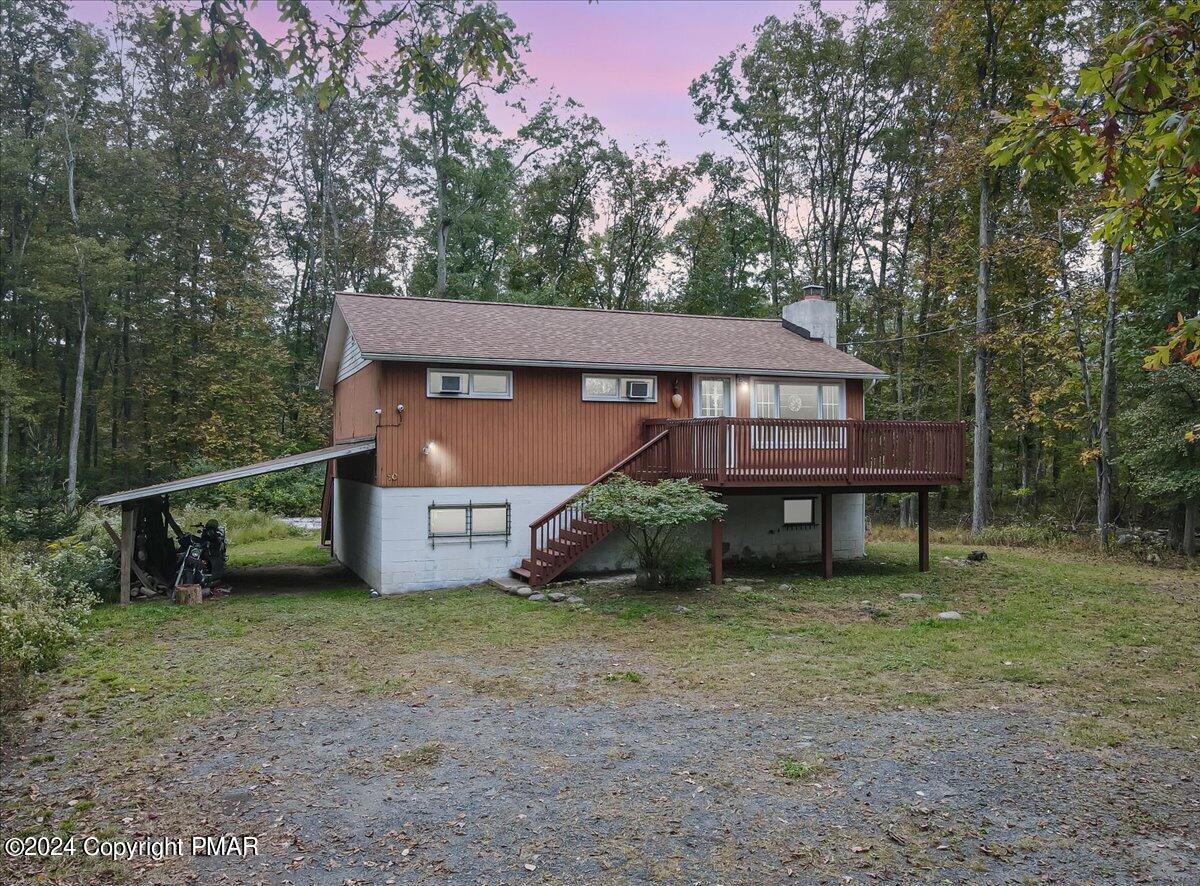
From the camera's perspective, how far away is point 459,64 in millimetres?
5582

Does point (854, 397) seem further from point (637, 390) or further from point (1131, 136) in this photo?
point (1131, 136)

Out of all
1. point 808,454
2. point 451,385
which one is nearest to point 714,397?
point 808,454

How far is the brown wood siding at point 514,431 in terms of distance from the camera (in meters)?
13.5

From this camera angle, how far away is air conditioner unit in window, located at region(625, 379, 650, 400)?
50.1 feet

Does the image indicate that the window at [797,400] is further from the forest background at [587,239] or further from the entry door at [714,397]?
the forest background at [587,239]

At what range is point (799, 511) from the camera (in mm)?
16875

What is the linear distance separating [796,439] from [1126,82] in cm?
1081

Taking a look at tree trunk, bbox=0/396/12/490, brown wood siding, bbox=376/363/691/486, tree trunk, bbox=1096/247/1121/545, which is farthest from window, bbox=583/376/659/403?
tree trunk, bbox=0/396/12/490

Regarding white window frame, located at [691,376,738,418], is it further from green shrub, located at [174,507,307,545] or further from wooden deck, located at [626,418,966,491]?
green shrub, located at [174,507,307,545]

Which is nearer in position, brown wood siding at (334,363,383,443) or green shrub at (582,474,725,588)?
green shrub at (582,474,725,588)

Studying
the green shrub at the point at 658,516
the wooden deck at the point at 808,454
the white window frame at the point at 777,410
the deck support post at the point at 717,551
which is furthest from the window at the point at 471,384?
the white window frame at the point at 777,410

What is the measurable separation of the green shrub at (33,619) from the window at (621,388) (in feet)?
30.8

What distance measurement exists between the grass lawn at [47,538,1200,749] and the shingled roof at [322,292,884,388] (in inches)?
185

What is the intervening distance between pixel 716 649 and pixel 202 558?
10350mm
